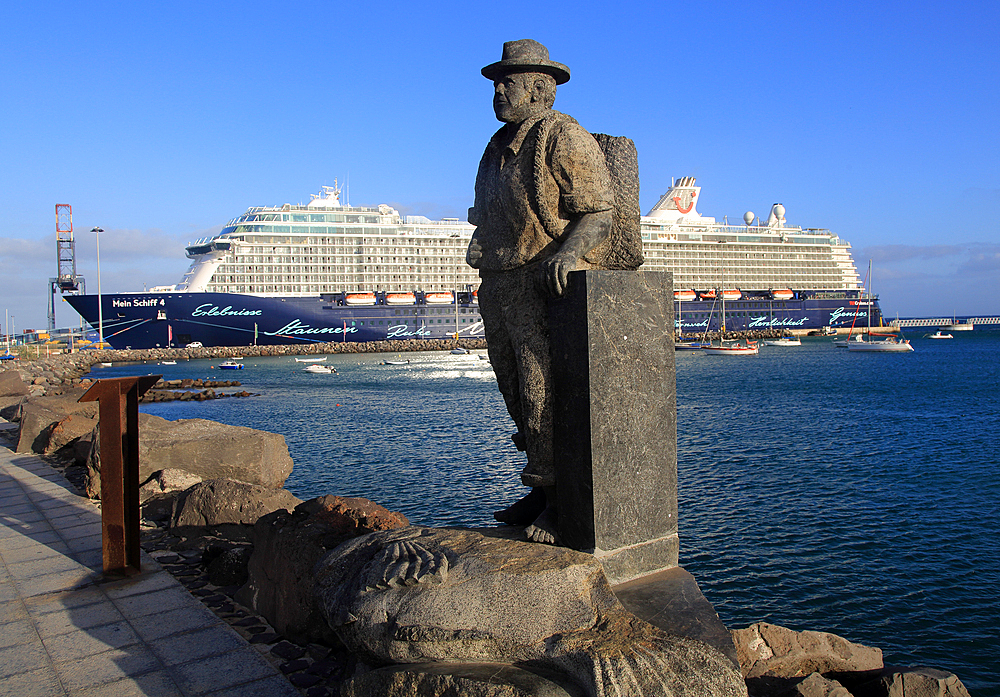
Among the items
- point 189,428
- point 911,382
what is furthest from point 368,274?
point 189,428

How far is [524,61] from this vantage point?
9.64 feet

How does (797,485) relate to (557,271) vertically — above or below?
below

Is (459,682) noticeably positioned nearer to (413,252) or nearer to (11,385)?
(11,385)

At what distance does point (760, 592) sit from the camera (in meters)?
6.16

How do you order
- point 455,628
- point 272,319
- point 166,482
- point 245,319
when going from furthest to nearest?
1. point 272,319
2. point 245,319
3. point 166,482
4. point 455,628

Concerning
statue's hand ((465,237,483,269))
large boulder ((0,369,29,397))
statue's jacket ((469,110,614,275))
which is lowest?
large boulder ((0,369,29,397))

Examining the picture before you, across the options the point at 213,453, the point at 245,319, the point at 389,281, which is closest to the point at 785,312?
the point at 389,281

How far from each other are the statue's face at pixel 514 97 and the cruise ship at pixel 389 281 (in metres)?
38.6

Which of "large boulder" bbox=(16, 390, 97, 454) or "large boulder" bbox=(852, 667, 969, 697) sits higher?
"large boulder" bbox=(16, 390, 97, 454)

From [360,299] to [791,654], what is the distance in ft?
170

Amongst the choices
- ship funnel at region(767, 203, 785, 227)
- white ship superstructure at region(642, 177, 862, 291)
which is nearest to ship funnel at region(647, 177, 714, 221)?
white ship superstructure at region(642, 177, 862, 291)

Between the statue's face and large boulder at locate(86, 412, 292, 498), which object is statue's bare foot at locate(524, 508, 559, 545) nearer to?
the statue's face

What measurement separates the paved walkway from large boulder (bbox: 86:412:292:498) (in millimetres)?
1868

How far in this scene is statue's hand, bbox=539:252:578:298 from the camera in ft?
8.80
